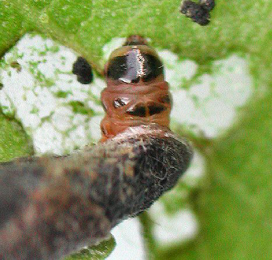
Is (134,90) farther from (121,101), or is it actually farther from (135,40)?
(135,40)

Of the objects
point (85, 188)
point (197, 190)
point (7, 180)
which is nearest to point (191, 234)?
point (197, 190)

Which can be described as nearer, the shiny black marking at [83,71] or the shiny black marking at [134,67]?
the shiny black marking at [134,67]

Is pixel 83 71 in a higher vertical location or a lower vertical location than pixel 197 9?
lower

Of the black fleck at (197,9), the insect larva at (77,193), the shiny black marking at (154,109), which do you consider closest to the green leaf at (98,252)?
the insect larva at (77,193)

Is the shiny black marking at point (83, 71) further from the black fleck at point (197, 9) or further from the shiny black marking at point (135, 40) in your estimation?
the black fleck at point (197, 9)

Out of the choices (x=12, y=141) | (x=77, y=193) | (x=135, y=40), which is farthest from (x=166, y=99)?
(x=77, y=193)

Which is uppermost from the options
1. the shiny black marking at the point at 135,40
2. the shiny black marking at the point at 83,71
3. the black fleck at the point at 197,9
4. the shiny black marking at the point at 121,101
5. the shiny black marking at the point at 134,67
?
the black fleck at the point at 197,9

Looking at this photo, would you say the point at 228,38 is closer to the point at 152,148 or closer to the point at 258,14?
the point at 258,14
